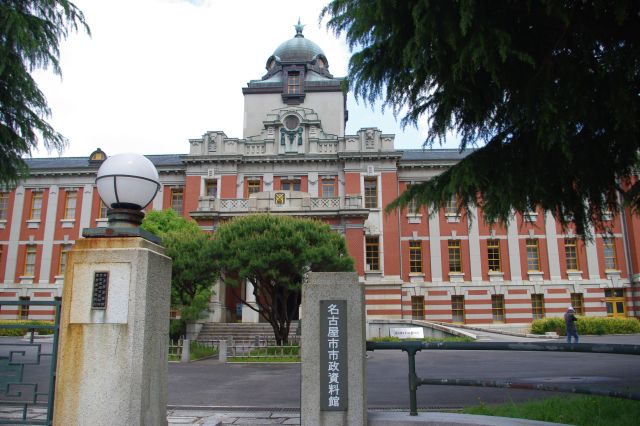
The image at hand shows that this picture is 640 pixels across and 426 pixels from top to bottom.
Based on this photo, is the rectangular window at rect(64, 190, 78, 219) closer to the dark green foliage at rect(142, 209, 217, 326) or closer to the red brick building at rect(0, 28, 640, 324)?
the red brick building at rect(0, 28, 640, 324)

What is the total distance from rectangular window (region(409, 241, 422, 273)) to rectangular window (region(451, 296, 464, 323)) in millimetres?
2975

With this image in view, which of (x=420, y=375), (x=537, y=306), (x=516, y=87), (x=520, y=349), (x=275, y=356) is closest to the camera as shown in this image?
(x=520, y=349)

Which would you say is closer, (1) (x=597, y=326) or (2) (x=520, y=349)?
(2) (x=520, y=349)

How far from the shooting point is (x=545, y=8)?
5.28 meters

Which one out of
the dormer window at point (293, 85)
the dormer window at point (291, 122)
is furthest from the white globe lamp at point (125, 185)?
the dormer window at point (293, 85)

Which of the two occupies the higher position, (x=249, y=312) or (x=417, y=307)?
(x=417, y=307)

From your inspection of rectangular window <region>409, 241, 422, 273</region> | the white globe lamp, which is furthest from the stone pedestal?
rectangular window <region>409, 241, 422, 273</region>

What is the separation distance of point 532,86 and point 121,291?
4.85 meters

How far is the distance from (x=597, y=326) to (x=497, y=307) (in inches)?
238

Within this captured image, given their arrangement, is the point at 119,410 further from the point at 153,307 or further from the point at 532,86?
the point at 532,86

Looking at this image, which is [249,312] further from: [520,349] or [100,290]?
[520,349]

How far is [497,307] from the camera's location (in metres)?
32.1

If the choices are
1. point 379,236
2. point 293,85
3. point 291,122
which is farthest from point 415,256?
point 293,85

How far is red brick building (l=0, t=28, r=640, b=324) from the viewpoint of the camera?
3164 cm
